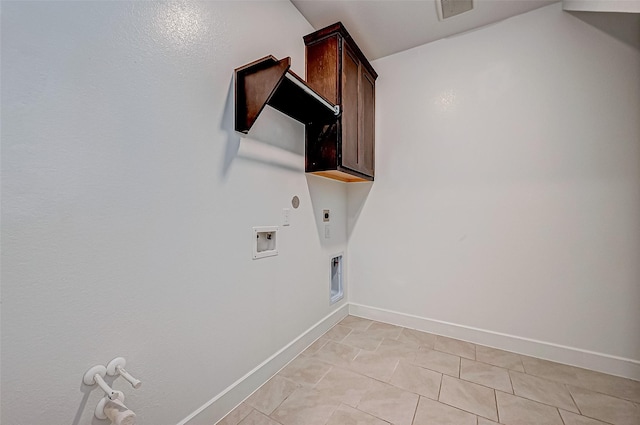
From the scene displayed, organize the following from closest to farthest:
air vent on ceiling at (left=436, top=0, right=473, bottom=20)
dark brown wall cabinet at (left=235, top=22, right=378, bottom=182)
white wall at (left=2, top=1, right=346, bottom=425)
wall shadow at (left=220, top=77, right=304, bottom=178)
A: 1. white wall at (left=2, top=1, right=346, bottom=425)
2. wall shadow at (left=220, top=77, right=304, bottom=178)
3. dark brown wall cabinet at (left=235, top=22, right=378, bottom=182)
4. air vent on ceiling at (left=436, top=0, right=473, bottom=20)

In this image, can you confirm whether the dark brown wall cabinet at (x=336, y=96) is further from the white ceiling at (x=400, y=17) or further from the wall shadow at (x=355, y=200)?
the wall shadow at (x=355, y=200)

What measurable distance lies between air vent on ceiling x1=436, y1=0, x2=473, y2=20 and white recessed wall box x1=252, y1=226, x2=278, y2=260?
2.11 metres

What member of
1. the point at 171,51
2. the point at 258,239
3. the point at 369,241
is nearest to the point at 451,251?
the point at 369,241

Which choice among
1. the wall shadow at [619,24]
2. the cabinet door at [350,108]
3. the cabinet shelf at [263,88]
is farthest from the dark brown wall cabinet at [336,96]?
the wall shadow at [619,24]

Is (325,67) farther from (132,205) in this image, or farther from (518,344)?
(518,344)

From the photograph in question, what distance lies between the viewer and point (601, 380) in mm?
1722

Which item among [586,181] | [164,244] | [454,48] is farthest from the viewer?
[454,48]

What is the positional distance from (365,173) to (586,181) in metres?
1.61

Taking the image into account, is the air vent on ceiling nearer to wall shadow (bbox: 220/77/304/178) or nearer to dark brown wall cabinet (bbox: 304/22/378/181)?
dark brown wall cabinet (bbox: 304/22/378/181)

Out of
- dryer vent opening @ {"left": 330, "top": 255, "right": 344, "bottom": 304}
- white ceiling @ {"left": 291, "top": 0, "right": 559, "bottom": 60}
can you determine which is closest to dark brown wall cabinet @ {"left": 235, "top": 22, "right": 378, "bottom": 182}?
white ceiling @ {"left": 291, "top": 0, "right": 559, "bottom": 60}

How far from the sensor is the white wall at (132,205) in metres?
0.79

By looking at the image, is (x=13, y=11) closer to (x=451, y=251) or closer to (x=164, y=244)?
(x=164, y=244)

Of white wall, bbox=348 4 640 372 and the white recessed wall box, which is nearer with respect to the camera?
the white recessed wall box

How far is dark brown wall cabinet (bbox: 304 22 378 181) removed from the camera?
1.98 m
